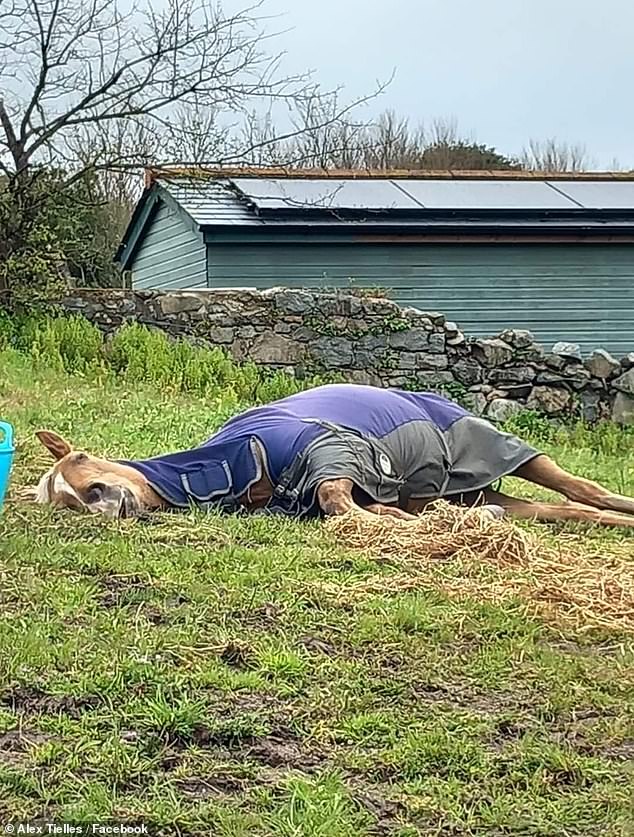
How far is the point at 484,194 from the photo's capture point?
1867 cm

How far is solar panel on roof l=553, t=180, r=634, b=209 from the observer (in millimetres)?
18594

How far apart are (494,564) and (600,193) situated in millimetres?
15991

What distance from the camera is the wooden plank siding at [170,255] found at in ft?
59.4

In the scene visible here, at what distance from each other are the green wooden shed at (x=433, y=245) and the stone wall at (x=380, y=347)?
364 centimetres

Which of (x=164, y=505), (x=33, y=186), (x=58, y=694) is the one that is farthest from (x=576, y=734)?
(x=33, y=186)

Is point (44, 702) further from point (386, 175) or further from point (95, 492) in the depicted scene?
point (386, 175)

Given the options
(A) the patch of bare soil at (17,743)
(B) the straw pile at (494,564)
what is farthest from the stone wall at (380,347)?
(A) the patch of bare soil at (17,743)

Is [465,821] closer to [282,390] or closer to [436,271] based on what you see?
[282,390]

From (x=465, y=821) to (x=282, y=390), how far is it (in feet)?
31.0

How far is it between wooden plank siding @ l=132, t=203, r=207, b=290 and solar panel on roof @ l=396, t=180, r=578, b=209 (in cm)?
355

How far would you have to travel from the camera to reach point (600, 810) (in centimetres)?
241

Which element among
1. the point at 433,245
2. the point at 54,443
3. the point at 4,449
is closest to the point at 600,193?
the point at 433,245

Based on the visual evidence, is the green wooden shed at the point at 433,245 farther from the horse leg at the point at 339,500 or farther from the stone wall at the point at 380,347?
the horse leg at the point at 339,500

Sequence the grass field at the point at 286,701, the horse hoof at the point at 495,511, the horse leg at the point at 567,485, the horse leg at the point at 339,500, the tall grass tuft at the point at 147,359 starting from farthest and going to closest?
1. the tall grass tuft at the point at 147,359
2. the horse leg at the point at 567,485
3. the horse leg at the point at 339,500
4. the horse hoof at the point at 495,511
5. the grass field at the point at 286,701
